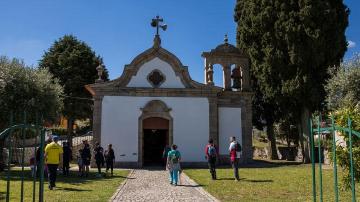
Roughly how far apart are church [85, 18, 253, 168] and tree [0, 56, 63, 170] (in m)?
4.56

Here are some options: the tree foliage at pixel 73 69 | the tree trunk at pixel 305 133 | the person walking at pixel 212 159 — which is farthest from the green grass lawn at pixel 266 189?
the tree foliage at pixel 73 69

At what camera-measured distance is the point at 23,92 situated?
1805cm

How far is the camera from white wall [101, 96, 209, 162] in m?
23.7

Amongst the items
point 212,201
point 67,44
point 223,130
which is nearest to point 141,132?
point 223,130

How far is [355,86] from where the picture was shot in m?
19.8

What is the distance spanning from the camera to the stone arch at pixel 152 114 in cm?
2381

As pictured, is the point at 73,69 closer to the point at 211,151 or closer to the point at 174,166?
the point at 211,151

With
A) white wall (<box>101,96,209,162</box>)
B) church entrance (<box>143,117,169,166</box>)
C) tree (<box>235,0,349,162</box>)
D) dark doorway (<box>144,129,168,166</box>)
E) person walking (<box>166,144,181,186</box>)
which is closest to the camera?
person walking (<box>166,144,181,186</box>)

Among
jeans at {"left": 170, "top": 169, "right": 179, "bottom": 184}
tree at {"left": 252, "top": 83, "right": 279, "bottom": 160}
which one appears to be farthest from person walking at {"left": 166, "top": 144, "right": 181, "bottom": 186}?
tree at {"left": 252, "top": 83, "right": 279, "bottom": 160}

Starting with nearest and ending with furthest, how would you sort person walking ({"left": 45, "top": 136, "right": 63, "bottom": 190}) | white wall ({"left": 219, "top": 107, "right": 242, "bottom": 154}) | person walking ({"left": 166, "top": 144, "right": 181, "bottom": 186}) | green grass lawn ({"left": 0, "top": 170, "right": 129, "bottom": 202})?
green grass lawn ({"left": 0, "top": 170, "right": 129, "bottom": 202}), person walking ({"left": 45, "top": 136, "right": 63, "bottom": 190}), person walking ({"left": 166, "top": 144, "right": 181, "bottom": 186}), white wall ({"left": 219, "top": 107, "right": 242, "bottom": 154})

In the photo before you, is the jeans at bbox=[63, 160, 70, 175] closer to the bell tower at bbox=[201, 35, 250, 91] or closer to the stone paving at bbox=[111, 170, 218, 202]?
the stone paving at bbox=[111, 170, 218, 202]

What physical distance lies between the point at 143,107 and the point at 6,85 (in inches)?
329

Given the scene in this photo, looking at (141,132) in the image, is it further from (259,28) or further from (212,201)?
(212,201)

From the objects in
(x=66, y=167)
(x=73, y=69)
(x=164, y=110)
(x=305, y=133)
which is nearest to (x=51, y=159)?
(x=66, y=167)
